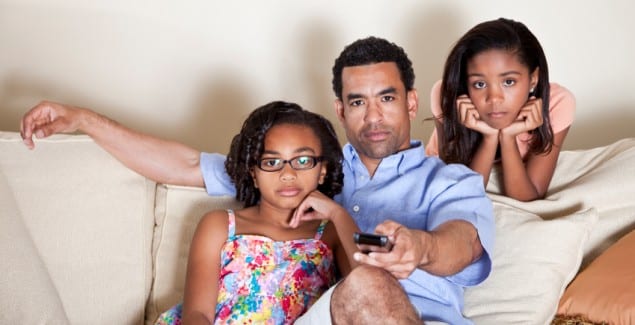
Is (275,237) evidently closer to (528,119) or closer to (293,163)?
(293,163)

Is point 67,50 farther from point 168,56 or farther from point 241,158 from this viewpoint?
point 241,158

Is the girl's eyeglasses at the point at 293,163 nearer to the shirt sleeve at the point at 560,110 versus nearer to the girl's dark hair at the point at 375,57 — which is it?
the girl's dark hair at the point at 375,57

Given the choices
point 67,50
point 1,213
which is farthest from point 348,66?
point 67,50

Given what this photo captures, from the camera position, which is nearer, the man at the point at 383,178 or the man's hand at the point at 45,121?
the man at the point at 383,178

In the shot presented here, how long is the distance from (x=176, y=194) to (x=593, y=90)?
63.1 inches

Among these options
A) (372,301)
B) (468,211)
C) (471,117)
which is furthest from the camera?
(471,117)

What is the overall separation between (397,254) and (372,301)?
160 mm

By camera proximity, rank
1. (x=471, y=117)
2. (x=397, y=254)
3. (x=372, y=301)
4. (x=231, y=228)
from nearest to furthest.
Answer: (x=397, y=254) < (x=372, y=301) < (x=231, y=228) < (x=471, y=117)

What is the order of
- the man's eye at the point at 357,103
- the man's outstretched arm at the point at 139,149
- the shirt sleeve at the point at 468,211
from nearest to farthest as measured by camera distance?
the shirt sleeve at the point at 468,211 < the man's eye at the point at 357,103 < the man's outstretched arm at the point at 139,149

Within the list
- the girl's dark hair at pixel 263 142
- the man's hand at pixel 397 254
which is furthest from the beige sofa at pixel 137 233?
the man's hand at pixel 397 254

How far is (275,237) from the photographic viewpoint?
7.54ft

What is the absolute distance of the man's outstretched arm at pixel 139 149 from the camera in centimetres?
247

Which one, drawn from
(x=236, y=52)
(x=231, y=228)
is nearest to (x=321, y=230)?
(x=231, y=228)

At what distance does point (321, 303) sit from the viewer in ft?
6.33
